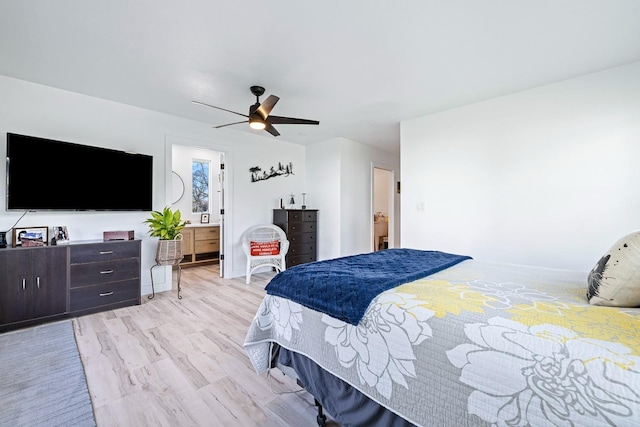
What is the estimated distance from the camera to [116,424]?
1421 mm

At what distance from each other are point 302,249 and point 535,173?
3.58m

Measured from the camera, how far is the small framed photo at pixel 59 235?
2816mm

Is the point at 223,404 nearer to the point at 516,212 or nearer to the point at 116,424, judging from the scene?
the point at 116,424

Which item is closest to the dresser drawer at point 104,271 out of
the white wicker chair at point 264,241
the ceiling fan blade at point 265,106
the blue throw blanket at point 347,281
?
the white wicker chair at point 264,241

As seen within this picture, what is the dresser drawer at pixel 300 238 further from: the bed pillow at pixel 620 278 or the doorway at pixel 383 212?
the bed pillow at pixel 620 278

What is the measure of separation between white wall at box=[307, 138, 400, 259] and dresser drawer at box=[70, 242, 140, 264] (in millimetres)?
3093

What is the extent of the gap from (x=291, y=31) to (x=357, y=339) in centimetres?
215

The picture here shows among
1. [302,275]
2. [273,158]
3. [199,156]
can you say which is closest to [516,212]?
[302,275]

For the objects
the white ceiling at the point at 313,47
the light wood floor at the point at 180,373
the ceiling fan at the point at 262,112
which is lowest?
the light wood floor at the point at 180,373

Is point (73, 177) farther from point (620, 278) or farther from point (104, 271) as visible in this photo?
point (620, 278)

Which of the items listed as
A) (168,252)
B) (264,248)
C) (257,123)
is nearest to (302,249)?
(264,248)

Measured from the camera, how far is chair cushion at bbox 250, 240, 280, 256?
4242 mm

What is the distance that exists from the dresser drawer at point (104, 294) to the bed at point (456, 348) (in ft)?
7.69

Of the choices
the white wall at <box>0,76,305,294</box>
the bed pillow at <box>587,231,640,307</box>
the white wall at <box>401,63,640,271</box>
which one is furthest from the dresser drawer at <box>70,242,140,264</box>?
the bed pillow at <box>587,231,640,307</box>
